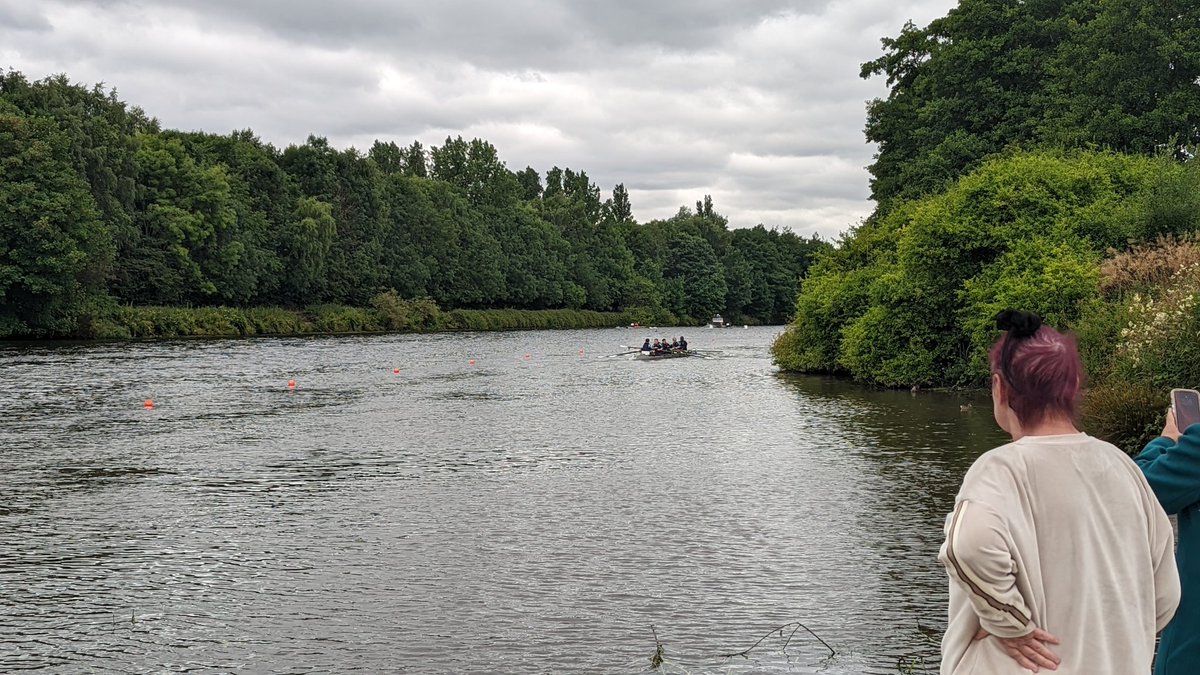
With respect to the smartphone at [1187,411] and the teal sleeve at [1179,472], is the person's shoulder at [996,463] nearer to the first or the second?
the teal sleeve at [1179,472]

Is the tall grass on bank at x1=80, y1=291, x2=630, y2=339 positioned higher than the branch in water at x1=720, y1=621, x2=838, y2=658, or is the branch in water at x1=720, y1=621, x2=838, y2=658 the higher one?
the tall grass on bank at x1=80, y1=291, x2=630, y2=339

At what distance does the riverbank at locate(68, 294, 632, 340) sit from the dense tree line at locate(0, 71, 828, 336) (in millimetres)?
1763

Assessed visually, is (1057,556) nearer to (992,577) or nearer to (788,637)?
(992,577)

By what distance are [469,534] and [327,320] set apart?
276 ft

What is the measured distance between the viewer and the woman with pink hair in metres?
3.48

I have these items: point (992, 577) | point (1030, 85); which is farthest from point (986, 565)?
point (1030, 85)

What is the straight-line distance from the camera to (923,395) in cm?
3753

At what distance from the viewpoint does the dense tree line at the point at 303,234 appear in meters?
67.9

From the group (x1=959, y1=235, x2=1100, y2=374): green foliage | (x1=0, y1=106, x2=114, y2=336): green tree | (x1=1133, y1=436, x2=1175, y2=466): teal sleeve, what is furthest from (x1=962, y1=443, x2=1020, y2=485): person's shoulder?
(x1=0, y1=106, x2=114, y2=336): green tree

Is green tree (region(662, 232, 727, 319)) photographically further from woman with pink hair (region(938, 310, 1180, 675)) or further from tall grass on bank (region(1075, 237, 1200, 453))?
woman with pink hair (region(938, 310, 1180, 675))

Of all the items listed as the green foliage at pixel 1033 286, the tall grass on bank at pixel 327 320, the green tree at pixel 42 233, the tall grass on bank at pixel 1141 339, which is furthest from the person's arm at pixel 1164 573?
the tall grass on bank at pixel 327 320

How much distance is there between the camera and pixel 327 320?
318 feet

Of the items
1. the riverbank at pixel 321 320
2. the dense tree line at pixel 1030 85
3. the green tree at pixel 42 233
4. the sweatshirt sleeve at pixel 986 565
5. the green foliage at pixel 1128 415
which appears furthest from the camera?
the riverbank at pixel 321 320

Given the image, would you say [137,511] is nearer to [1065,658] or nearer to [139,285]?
[1065,658]
